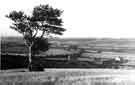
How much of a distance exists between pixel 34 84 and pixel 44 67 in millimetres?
355

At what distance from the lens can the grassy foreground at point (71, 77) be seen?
13.7ft

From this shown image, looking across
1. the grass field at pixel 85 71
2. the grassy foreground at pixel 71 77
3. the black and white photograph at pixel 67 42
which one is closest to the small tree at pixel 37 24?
the black and white photograph at pixel 67 42

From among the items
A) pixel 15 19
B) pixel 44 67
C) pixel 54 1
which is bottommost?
pixel 44 67

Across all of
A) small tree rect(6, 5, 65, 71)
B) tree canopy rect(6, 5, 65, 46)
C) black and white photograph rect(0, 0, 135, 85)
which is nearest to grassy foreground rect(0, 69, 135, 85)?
black and white photograph rect(0, 0, 135, 85)

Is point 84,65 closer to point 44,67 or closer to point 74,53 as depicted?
point 74,53

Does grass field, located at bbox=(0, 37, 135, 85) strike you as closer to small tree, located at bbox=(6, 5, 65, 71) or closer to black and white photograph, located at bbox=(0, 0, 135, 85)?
black and white photograph, located at bbox=(0, 0, 135, 85)

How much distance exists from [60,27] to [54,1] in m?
0.49

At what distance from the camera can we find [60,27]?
4270 mm

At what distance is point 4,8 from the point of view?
4258 millimetres

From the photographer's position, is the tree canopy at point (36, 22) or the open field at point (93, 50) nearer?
the tree canopy at point (36, 22)

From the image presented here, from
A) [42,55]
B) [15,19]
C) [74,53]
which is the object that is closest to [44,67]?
[42,55]

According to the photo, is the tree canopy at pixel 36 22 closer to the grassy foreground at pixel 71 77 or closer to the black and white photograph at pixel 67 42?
the black and white photograph at pixel 67 42

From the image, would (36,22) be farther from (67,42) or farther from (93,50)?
(93,50)

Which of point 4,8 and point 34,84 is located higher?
point 4,8
